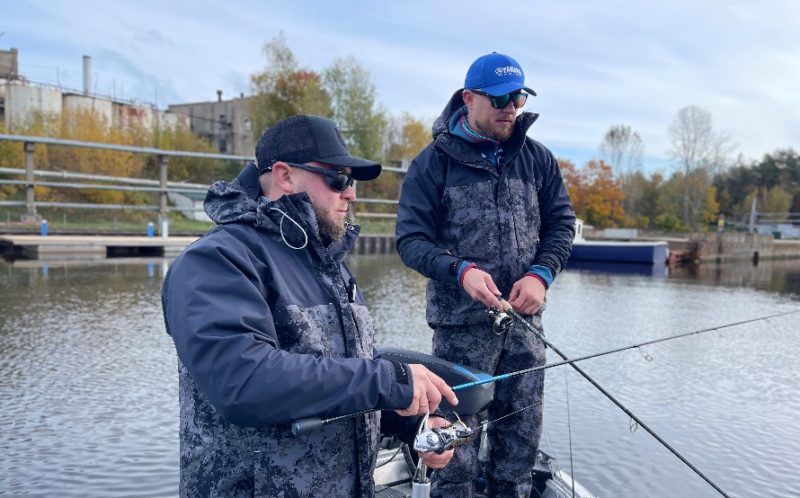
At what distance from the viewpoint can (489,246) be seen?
3.66 meters

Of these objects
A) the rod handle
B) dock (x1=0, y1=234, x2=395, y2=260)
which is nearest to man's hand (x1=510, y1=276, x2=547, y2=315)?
the rod handle

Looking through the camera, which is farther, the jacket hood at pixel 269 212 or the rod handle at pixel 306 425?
the jacket hood at pixel 269 212

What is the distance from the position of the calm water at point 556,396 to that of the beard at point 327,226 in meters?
3.40

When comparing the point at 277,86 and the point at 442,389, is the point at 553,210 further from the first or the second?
the point at 277,86

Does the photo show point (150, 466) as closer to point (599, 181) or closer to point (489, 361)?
point (489, 361)

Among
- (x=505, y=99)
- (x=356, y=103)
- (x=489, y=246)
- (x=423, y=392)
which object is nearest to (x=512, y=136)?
(x=505, y=99)

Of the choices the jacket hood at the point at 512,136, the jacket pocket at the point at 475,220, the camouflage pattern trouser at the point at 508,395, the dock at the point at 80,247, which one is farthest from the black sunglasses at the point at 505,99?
the dock at the point at 80,247

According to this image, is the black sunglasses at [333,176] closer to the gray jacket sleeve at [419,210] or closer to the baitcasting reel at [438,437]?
the baitcasting reel at [438,437]

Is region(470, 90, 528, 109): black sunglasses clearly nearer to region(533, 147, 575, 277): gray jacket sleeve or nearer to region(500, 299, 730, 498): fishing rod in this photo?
region(533, 147, 575, 277): gray jacket sleeve

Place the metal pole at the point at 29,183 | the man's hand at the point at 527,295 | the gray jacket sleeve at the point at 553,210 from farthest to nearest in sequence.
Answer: the metal pole at the point at 29,183, the gray jacket sleeve at the point at 553,210, the man's hand at the point at 527,295

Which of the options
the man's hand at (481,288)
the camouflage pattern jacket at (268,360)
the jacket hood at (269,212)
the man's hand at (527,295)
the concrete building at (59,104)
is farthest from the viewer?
the concrete building at (59,104)

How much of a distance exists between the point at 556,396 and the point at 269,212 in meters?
6.08

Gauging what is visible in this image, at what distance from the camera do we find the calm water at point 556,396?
532cm

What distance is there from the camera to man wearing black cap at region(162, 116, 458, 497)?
1.80 metres
